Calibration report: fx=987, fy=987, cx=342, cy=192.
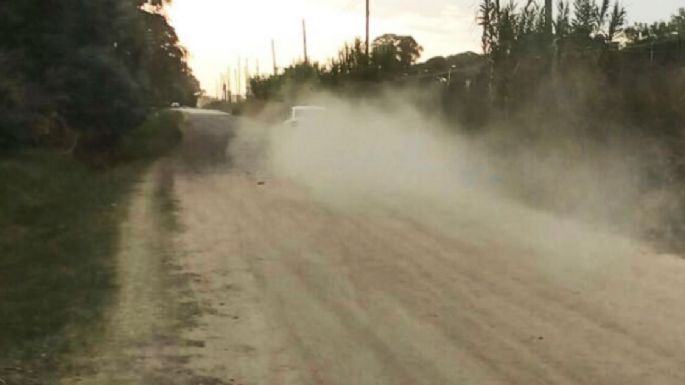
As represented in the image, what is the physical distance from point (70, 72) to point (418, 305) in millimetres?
17473

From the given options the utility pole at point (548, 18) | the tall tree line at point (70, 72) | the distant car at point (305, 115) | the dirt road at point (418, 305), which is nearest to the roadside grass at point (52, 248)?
the dirt road at point (418, 305)

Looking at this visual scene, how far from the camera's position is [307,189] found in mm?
20812

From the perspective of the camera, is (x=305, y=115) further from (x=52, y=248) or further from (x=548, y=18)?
(x=52, y=248)

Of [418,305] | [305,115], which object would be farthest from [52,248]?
[305,115]

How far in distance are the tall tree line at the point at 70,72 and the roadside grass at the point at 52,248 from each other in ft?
3.94

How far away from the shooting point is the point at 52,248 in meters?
13.4

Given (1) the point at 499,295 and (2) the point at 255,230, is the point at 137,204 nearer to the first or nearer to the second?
(2) the point at 255,230

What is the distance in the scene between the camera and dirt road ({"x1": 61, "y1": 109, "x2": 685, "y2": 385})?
7.34 metres

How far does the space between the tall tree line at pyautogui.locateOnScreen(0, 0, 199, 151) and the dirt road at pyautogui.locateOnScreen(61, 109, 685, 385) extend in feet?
25.1

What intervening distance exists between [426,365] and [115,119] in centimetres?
2135

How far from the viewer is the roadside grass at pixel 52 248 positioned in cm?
862

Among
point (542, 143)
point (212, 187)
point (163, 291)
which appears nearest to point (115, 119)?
point (212, 187)

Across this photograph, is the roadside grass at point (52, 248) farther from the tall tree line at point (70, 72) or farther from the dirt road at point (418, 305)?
the tall tree line at point (70, 72)

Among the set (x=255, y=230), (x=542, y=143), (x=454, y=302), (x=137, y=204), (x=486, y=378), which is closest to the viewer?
(x=486, y=378)
